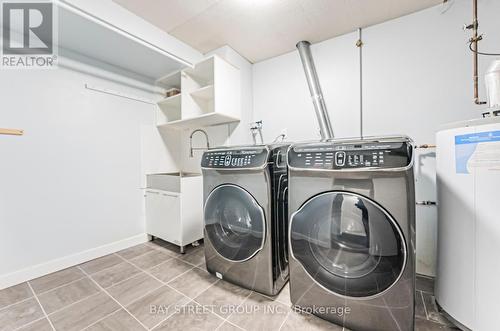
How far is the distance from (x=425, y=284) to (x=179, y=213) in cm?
227

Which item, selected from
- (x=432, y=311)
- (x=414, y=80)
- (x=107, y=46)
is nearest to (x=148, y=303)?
(x=432, y=311)

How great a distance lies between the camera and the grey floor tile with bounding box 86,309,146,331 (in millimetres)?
1130

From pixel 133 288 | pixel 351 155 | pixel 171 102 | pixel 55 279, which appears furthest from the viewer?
pixel 171 102

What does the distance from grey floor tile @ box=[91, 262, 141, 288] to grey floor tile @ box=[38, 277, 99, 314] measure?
0.06 meters

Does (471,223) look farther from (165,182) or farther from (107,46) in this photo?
(107,46)

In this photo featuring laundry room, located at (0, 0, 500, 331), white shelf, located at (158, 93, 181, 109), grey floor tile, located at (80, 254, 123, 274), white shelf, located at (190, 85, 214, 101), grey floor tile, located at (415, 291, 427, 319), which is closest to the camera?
laundry room, located at (0, 0, 500, 331)

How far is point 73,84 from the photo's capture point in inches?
75.7

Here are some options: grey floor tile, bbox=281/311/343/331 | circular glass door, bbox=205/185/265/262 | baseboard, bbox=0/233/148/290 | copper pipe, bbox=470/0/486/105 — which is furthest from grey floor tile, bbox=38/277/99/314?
copper pipe, bbox=470/0/486/105

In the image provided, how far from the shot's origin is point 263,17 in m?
1.77

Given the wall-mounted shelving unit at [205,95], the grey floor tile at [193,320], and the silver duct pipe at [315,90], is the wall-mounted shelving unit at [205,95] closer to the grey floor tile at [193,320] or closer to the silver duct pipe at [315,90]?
the silver duct pipe at [315,90]

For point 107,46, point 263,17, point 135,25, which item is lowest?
point 107,46

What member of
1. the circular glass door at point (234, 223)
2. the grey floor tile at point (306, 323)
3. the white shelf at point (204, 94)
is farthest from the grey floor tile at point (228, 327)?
the white shelf at point (204, 94)

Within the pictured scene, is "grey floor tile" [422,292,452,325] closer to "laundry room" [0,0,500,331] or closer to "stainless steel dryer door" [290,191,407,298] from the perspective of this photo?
"laundry room" [0,0,500,331]

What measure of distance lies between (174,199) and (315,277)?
161 centimetres
